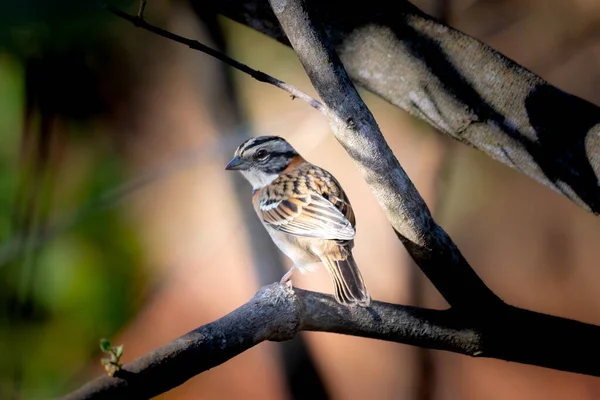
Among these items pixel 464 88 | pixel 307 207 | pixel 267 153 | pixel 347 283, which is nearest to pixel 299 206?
pixel 307 207

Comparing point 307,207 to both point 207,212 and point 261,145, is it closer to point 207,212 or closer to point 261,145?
point 261,145

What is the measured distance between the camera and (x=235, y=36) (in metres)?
1.45

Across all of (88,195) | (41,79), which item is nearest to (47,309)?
(88,195)

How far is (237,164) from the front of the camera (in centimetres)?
122

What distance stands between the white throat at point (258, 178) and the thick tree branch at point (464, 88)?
0.27 metres

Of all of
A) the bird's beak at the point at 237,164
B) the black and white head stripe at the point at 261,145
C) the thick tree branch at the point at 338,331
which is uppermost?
the black and white head stripe at the point at 261,145

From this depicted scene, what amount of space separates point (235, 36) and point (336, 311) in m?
0.73

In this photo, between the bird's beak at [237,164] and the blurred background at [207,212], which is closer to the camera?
the bird's beak at [237,164]

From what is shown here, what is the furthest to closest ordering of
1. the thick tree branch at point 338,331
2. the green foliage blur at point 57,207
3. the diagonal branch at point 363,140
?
the green foliage blur at point 57,207 → the diagonal branch at point 363,140 → the thick tree branch at point 338,331

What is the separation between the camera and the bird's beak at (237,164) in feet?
3.98

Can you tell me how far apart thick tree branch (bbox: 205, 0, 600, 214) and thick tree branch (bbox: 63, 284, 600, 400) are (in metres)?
0.26

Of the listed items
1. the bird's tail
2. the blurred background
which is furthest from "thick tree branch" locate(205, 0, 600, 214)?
the bird's tail

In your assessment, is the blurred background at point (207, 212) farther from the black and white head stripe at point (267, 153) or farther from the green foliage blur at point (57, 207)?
the black and white head stripe at point (267, 153)

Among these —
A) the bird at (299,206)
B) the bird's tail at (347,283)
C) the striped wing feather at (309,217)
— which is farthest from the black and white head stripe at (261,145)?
the bird's tail at (347,283)
